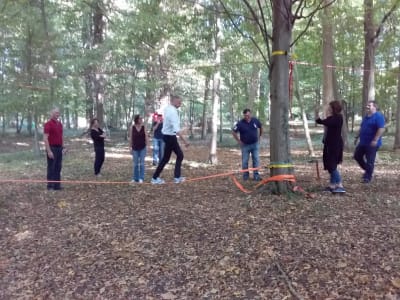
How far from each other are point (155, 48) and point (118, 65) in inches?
173

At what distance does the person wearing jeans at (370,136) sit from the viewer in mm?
7422

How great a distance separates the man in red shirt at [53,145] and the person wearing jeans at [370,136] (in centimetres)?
611

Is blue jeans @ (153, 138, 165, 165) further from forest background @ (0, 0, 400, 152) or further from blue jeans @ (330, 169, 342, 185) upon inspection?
blue jeans @ (330, 169, 342, 185)

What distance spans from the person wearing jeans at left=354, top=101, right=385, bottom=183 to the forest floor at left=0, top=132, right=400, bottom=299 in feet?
1.40

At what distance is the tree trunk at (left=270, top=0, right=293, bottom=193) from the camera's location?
6.15m

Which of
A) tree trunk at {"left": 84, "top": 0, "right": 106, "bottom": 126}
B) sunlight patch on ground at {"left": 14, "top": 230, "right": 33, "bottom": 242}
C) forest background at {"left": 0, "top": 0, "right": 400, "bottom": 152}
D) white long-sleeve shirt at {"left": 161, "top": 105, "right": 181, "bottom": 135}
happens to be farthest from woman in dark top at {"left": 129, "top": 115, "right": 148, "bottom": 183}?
tree trunk at {"left": 84, "top": 0, "right": 106, "bottom": 126}

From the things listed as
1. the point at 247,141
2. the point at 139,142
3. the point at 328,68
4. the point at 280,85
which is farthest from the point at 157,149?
the point at 328,68

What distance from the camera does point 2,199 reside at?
7.56 m

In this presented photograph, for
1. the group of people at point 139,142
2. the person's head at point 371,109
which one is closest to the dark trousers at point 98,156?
the group of people at point 139,142

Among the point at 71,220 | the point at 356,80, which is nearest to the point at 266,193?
the point at 71,220

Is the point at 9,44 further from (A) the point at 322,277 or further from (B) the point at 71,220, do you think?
(A) the point at 322,277

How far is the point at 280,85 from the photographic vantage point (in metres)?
6.21

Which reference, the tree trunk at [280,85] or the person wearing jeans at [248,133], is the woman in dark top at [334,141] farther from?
the person wearing jeans at [248,133]

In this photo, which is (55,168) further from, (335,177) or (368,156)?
(368,156)
